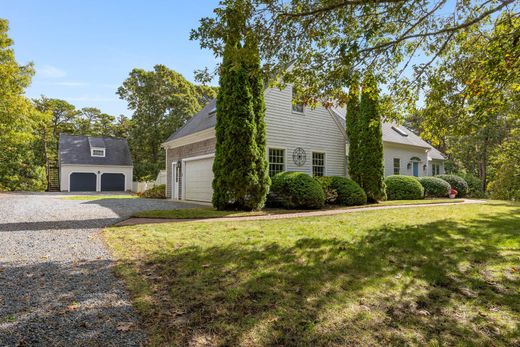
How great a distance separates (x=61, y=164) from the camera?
26.3 m

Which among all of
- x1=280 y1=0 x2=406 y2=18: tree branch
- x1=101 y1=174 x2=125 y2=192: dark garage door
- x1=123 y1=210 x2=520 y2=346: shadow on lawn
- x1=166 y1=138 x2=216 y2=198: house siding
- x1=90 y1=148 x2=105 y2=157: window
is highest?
x1=280 y1=0 x2=406 y2=18: tree branch

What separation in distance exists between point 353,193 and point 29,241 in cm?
1060

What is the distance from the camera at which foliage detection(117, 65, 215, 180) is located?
27688mm

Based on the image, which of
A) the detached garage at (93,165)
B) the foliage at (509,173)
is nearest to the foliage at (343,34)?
the foliage at (509,173)

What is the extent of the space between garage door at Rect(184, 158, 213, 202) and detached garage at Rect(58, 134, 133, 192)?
16422 mm

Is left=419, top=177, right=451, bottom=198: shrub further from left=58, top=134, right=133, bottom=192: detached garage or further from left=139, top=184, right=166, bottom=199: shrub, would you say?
left=58, top=134, right=133, bottom=192: detached garage

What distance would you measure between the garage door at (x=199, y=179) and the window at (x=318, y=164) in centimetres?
462

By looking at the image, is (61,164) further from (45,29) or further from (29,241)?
(29,241)

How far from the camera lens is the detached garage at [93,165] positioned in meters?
26.8

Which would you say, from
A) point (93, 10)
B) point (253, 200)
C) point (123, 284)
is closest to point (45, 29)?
point (93, 10)

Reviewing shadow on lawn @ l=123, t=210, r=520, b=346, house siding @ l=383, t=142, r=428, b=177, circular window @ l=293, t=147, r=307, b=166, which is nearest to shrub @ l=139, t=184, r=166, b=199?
circular window @ l=293, t=147, r=307, b=166

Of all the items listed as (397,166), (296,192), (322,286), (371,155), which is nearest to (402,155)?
(397,166)

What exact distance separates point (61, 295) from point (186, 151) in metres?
12.4

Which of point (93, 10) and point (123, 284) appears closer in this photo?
point (123, 284)
